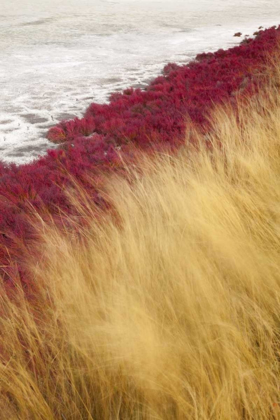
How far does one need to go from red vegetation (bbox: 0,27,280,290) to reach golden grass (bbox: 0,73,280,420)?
72 centimetres

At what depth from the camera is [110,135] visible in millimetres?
6176

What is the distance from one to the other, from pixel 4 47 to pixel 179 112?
10.2 meters

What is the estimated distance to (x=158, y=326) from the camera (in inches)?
70.6

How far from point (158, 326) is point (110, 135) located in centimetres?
472

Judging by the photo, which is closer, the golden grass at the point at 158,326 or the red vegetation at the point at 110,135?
the golden grass at the point at 158,326

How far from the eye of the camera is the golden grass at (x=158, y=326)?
1545 mm

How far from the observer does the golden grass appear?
5.07 ft

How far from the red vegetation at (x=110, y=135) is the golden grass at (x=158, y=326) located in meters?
0.72

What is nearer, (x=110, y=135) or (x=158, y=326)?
(x=158, y=326)

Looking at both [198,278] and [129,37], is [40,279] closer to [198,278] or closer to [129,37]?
[198,278]

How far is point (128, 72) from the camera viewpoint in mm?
10977

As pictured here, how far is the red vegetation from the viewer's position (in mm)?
3760

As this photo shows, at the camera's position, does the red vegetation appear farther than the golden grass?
Yes

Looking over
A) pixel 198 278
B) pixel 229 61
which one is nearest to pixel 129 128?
pixel 198 278
